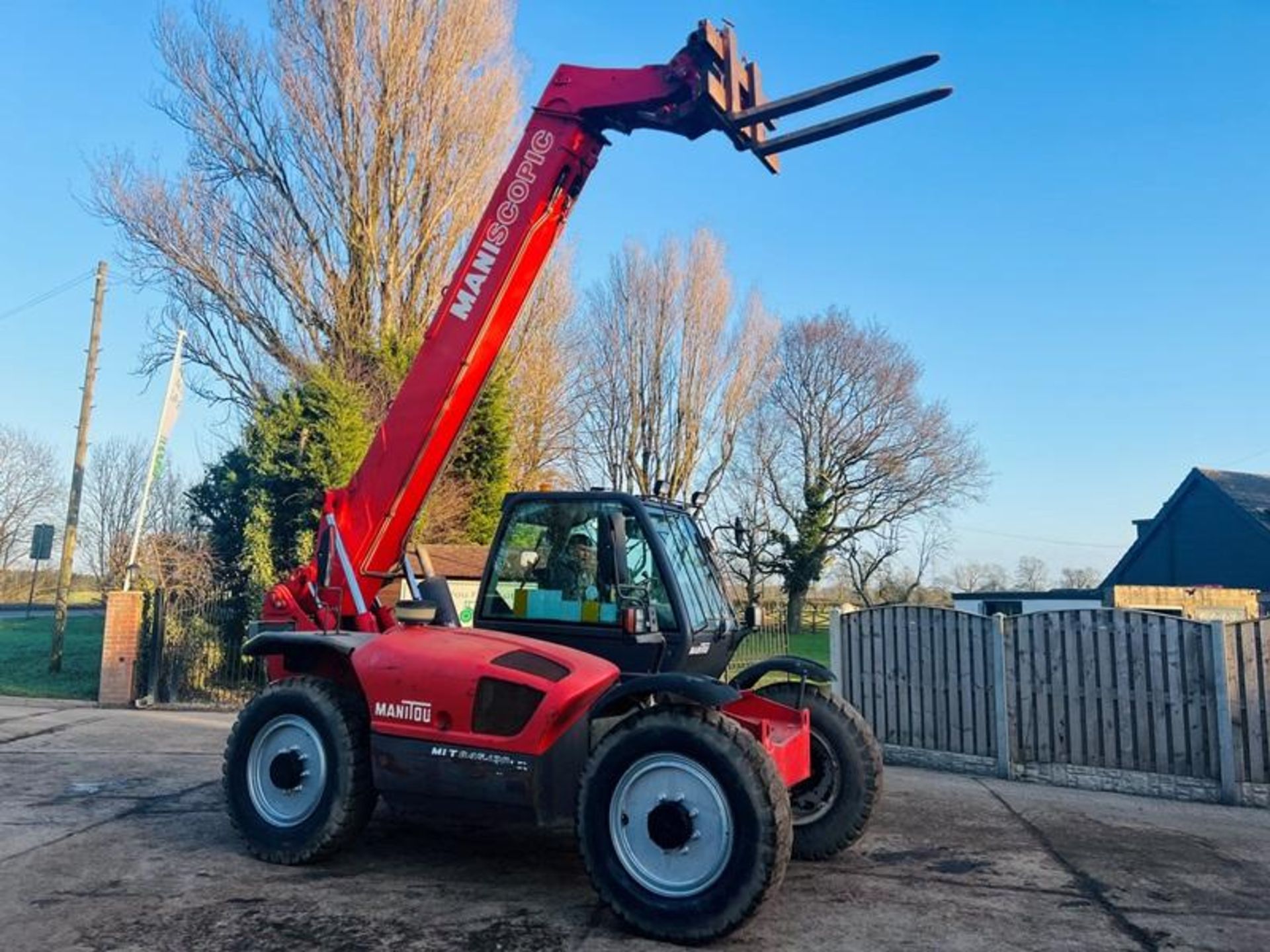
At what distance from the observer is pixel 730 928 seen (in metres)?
4.23

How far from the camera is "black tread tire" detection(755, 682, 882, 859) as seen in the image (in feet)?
18.9

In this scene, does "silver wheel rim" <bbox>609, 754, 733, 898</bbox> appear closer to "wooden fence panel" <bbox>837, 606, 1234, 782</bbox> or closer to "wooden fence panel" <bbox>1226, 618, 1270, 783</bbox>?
"wooden fence panel" <bbox>837, 606, 1234, 782</bbox>

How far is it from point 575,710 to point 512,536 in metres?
1.42

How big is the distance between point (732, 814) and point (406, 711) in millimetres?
1965

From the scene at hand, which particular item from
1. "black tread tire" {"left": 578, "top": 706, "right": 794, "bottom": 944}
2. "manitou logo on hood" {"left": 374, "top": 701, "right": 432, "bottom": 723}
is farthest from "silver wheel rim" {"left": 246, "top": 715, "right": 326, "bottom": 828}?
"black tread tire" {"left": 578, "top": 706, "right": 794, "bottom": 944}

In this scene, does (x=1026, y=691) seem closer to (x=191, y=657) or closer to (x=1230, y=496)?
(x=191, y=657)

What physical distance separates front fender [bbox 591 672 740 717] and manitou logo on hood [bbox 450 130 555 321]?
2.88 m

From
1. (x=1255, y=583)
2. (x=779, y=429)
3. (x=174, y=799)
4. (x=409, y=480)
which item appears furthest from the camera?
(x=779, y=429)

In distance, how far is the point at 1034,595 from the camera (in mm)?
20625

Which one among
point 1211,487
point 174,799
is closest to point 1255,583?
point 1211,487

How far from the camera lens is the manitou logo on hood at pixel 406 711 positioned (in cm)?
512

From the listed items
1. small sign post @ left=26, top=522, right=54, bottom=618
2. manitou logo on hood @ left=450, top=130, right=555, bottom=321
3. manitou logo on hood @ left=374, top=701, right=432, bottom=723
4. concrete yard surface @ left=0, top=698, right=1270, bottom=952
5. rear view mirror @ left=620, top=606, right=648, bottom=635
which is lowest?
concrete yard surface @ left=0, top=698, right=1270, bottom=952

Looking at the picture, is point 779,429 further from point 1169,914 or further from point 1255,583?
point 1169,914

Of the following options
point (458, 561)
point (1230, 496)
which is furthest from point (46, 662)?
point (1230, 496)
